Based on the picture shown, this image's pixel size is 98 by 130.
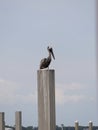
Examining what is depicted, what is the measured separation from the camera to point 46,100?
7.45 metres

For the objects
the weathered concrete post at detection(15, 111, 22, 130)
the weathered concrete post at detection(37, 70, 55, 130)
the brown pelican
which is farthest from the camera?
the weathered concrete post at detection(15, 111, 22, 130)

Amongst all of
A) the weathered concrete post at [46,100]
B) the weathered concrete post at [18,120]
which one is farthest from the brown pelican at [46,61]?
Answer: the weathered concrete post at [18,120]

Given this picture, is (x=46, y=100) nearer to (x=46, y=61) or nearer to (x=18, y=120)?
(x=46, y=61)

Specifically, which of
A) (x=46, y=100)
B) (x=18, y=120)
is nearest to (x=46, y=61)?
(x=46, y=100)

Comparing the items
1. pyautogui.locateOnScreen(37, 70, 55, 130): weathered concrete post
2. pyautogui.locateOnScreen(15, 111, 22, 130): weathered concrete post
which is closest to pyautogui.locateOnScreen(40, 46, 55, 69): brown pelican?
pyautogui.locateOnScreen(37, 70, 55, 130): weathered concrete post

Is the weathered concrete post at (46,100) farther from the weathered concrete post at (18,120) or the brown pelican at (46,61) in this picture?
the weathered concrete post at (18,120)

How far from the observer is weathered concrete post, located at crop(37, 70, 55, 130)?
24.4 feet

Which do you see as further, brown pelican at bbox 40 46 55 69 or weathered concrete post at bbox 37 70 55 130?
brown pelican at bbox 40 46 55 69

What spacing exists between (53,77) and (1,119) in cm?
227

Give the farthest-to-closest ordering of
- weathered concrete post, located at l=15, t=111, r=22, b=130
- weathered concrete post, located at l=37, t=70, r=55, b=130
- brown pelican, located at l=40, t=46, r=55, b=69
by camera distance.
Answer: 1. weathered concrete post, located at l=15, t=111, r=22, b=130
2. brown pelican, located at l=40, t=46, r=55, b=69
3. weathered concrete post, located at l=37, t=70, r=55, b=130

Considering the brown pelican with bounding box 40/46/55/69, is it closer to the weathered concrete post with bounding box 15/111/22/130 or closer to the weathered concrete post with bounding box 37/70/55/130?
the weathered concrete post with bounding box 37/70/55/130

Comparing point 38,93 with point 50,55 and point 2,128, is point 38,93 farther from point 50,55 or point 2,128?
point 2,128

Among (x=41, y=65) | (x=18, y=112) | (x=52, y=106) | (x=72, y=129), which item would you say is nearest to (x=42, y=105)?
(x=52, y=106)

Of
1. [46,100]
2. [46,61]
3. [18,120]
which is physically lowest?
[18,120]
